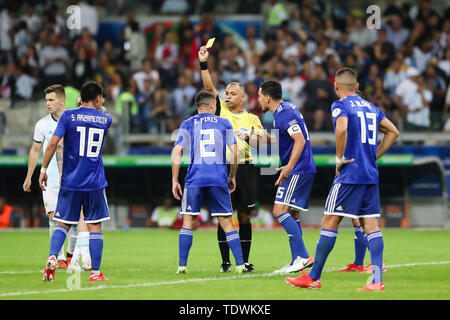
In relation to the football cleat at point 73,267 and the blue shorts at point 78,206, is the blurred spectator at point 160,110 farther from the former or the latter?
the blue shorts at point 78,206

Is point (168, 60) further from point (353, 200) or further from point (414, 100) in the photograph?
point (353, 200)

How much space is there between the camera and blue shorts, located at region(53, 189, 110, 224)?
30.5ft

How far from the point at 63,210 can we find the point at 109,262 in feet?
8.18

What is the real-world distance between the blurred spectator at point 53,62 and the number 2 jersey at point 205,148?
1280 cm

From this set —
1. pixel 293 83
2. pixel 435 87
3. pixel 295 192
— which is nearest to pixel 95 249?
pixel 295 192

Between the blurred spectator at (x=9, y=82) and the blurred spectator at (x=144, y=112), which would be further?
the blurred spectator at (x=9, y=82)

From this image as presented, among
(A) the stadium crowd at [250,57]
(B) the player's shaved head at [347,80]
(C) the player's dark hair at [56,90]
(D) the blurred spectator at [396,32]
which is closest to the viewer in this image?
(B) the player's shaved head at [347,80]

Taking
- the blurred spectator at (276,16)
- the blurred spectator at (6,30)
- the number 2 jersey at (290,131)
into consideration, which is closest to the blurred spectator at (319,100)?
the blurred spectator at (276,16)

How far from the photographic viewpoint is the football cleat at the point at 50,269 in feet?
29.9

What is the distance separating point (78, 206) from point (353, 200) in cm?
307

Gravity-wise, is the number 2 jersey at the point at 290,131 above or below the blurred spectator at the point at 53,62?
below

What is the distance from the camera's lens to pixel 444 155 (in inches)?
754
